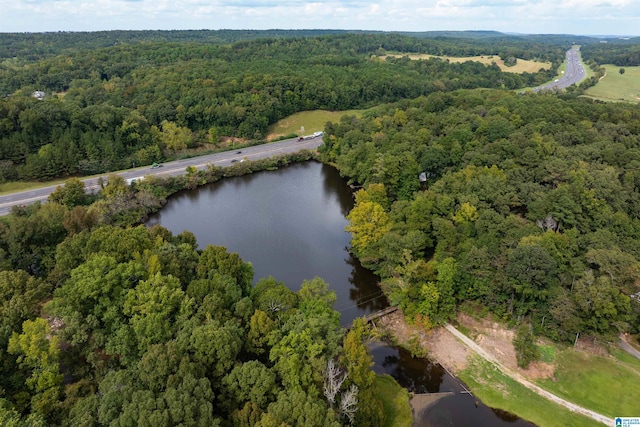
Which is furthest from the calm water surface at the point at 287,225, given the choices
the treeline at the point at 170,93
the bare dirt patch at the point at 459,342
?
the treeline at the point at 170,93

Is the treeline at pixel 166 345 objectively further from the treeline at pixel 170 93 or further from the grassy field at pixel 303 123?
the grassy field at pixel 303 123

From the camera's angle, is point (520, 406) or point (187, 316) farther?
point (520, 406)

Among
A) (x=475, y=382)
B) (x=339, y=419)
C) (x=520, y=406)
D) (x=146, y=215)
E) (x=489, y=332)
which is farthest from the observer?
(x=146, y=215)

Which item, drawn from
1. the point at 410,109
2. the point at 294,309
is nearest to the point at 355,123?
the point at 410,109

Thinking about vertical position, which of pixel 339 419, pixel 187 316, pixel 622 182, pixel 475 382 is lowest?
pixel 475 382

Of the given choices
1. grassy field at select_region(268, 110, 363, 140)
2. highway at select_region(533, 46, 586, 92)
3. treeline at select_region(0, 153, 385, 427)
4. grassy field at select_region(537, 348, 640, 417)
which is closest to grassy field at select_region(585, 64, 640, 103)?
highway at select_region(533, 46, 586, 92)

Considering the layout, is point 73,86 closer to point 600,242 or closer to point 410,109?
point 410,109
